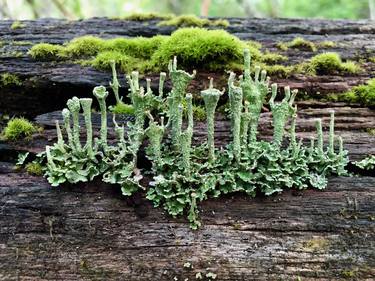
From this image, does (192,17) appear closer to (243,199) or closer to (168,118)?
(168,118)

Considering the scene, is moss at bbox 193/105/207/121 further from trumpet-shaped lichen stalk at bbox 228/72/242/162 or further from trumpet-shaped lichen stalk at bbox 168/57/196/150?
trumpet-shaped lichen stalk at bbox 228/72/242/162

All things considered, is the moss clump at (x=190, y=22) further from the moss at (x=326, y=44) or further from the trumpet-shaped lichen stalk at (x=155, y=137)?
the trumpet-shaped lichen stalk at (x=155, y=137)

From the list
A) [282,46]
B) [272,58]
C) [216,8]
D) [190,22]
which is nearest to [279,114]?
[272,58]

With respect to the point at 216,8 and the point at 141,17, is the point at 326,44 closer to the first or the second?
the point at 141,17

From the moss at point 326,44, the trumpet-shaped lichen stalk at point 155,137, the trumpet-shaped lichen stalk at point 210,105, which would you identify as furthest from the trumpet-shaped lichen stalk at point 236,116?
the moss at point 326,44

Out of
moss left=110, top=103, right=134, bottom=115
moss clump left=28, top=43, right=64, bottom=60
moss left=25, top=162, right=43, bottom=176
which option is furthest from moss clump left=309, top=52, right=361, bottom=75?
moss left=25, top=162, right=43, bottom=176

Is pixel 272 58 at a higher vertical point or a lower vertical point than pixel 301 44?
lower
